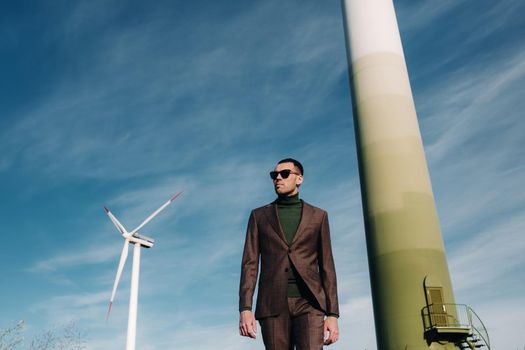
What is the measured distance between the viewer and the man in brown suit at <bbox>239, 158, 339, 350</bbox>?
19.6 ft

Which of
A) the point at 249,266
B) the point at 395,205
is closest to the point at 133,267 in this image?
the point at 395,205

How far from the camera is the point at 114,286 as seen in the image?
39531mm

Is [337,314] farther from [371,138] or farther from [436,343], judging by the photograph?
[371,138]

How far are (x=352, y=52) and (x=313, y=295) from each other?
75.2ft

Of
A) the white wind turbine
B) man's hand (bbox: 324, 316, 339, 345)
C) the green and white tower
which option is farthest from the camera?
the white wind turbine

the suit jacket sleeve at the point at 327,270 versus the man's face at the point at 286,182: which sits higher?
the man's face at the point at 286,182

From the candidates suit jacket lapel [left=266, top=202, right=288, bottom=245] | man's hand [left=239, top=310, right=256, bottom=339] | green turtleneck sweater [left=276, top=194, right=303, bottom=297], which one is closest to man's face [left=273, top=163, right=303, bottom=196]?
green turtleneck sweater [left=276, top=194, right=303, bottom=297]

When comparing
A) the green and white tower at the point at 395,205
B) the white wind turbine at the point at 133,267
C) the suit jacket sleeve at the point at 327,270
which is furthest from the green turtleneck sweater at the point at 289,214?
the white wind turbine at the point at 133,267

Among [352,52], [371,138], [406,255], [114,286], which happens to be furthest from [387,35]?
[114,286]

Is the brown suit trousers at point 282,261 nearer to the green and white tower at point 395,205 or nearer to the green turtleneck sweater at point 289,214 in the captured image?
the green turtleneck sweater at point 289,214

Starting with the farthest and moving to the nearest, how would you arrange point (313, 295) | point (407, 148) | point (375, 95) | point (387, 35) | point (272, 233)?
point (387, 35)
point (375, 95)
point (407, 148)
point (272, 233)
point (313, 295)

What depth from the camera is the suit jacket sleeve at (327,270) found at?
6107mm

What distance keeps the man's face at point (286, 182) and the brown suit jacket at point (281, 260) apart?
24 cm

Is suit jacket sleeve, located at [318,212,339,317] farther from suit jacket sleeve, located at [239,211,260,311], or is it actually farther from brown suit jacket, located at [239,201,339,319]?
suit jacket sleeve, located at [239,211,260,311]
